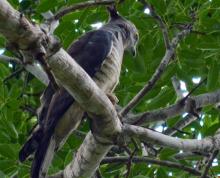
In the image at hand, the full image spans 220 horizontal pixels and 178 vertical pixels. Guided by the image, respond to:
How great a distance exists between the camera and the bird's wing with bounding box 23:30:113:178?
155 inches

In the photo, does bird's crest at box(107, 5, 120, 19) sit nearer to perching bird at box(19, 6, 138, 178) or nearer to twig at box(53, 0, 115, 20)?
perching bird at box(19, 6, 138, 178)

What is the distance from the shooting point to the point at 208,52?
4.46 meters

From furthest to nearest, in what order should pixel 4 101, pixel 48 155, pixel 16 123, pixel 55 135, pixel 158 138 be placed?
pixel 16 123, pixel 4 101, pixel 55 135, pixel 48 155, pixel 158 138

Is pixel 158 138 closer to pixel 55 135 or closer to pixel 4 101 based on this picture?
pixel 55 135

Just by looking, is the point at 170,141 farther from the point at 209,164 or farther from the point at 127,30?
the point at 127,30

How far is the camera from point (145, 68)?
189 inches

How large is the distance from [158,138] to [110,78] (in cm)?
94

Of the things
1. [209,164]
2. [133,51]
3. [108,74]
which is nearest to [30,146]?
[108,74]

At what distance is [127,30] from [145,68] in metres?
0.59

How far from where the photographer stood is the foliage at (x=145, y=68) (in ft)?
14.3

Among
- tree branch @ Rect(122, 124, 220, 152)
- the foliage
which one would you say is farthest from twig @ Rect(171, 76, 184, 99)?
tree branch @ Rect(122, 124, 220, 152)

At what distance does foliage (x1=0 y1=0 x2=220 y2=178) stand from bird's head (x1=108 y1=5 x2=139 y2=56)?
2.5 inches

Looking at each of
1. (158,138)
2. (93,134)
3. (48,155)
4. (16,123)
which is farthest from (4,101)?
(158,138)

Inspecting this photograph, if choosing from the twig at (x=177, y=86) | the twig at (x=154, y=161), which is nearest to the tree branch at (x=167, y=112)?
the twig at (x=154, y=161)
